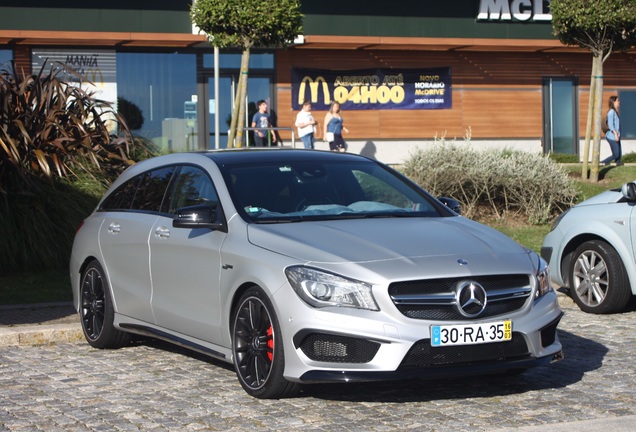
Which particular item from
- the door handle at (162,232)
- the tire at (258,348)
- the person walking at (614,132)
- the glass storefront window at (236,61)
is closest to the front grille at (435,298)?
the tire at (258,348)

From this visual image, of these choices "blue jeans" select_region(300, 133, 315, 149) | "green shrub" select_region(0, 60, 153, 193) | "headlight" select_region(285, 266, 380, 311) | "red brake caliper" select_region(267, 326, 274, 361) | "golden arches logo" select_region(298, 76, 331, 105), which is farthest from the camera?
"golden arches logo" select_region(298, 76, 331, 105)

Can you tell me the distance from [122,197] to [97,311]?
93 centimetres

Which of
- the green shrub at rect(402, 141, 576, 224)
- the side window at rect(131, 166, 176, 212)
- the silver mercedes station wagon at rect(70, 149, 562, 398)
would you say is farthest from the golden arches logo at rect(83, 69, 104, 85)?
the silver mercedes station wagon at rect(70, 149, 562, 398)

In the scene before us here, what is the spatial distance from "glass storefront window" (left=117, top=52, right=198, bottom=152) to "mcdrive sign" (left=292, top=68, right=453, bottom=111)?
2747mm

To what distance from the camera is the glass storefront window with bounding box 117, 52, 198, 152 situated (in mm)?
28516

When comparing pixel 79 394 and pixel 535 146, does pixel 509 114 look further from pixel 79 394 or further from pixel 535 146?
pixel 79 394

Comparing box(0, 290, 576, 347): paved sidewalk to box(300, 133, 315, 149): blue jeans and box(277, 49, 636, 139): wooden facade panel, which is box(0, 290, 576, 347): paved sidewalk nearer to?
box(300, 133, 315, 149): blue jeans

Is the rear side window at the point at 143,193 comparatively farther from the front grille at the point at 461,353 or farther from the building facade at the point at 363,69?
the building facade at the point at 363,69

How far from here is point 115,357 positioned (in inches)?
348

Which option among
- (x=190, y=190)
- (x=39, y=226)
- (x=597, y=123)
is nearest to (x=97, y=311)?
(x=190, y=190)

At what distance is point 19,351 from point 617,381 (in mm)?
4618

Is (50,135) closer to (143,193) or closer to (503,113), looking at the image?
(143,193)

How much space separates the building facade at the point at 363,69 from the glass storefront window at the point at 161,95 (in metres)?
0.03

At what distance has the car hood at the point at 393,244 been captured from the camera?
6.70 meters
